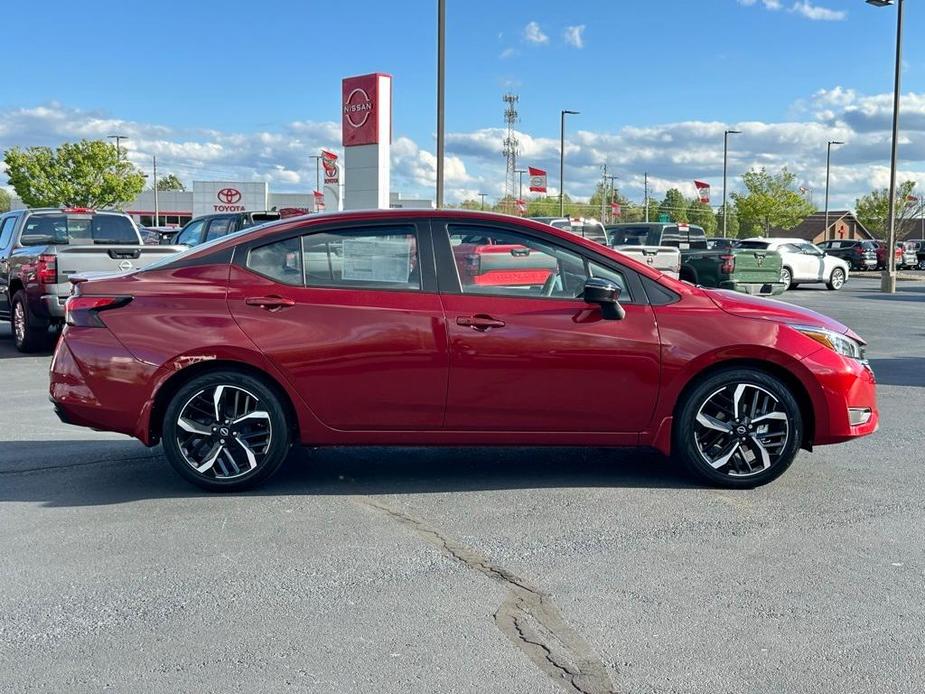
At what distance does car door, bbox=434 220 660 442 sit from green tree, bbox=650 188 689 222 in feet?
393

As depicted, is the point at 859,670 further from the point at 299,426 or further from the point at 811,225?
Result: the point at 811,225

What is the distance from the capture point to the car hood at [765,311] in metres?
5.76

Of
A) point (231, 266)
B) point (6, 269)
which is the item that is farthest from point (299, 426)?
point (6, 269)

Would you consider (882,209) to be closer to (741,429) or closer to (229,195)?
(229,195)

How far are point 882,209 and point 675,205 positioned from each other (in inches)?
2158

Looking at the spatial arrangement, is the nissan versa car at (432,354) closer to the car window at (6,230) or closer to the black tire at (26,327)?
the black tire at (26,327)

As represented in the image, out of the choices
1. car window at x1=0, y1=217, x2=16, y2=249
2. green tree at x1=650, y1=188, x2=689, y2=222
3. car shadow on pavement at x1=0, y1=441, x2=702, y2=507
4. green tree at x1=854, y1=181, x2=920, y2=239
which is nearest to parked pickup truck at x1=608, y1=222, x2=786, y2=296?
car window at x1=0, y1=217, x2=16, y2=249

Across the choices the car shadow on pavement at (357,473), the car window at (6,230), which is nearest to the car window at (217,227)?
the car window at (6,230)

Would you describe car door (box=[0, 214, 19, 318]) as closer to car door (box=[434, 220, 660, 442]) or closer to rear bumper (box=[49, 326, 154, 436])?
rear bumper (box=[49, 326, 154, 436])

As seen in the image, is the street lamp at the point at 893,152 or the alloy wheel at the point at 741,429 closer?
the alloy wheel at the point at 741,429

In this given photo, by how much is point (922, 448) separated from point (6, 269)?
1165cm

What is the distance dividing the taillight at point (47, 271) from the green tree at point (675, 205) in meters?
115

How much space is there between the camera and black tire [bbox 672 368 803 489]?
5707 mm

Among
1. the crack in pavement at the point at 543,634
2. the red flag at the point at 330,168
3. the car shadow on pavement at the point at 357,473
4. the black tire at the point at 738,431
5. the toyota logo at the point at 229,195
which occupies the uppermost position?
the toyota logo at the point at 229,195
